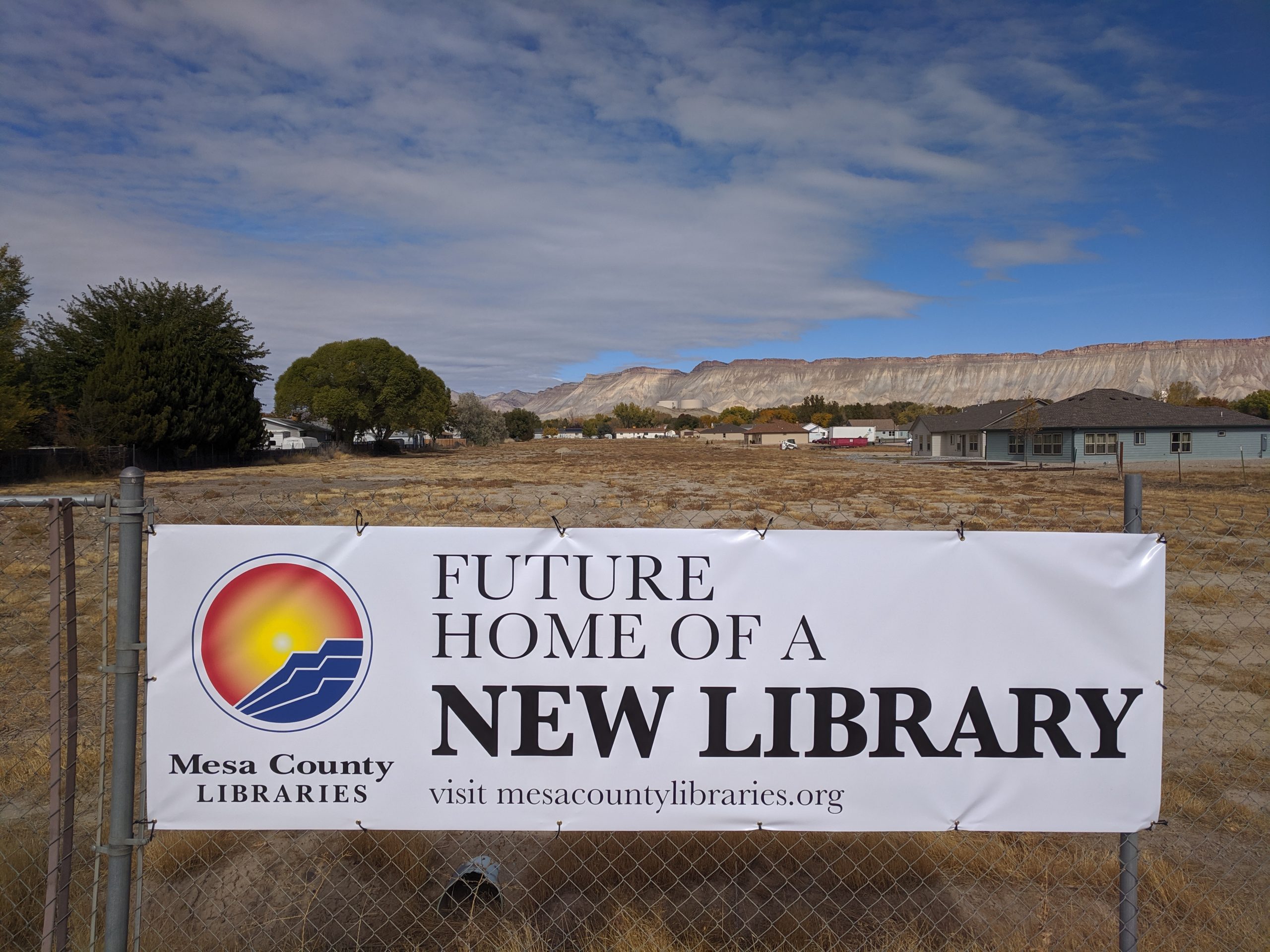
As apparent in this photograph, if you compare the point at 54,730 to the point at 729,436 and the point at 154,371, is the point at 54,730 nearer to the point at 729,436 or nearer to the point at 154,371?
the point at 154,371

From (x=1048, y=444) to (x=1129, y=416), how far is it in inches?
245

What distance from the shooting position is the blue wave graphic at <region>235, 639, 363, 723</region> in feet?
9.78

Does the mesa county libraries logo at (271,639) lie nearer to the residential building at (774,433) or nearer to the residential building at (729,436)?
the residential building at (774,433)

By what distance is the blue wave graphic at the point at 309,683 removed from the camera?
9.78ft

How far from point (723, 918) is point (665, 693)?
4.54ft

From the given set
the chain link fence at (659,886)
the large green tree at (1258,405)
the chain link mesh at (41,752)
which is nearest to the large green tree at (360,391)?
the chain link mesh at (41,752)

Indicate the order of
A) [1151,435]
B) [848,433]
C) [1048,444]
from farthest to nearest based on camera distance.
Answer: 1. [848,433]
2. [1048,444]
3. [1151,435]

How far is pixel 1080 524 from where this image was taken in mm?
15242

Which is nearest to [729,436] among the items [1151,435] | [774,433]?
[774,433]

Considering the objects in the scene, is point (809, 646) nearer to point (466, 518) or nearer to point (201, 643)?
point (201, 643)

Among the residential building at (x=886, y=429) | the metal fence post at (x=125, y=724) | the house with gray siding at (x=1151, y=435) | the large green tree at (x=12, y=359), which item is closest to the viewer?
the metal fence post at (x=125, y=724)

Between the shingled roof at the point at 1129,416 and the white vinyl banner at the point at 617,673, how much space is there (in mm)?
64464

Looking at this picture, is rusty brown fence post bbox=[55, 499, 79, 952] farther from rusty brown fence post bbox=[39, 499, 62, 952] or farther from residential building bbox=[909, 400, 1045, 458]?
residential building bbox=[909, 400, 1045, 458]

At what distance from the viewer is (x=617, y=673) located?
301cm
